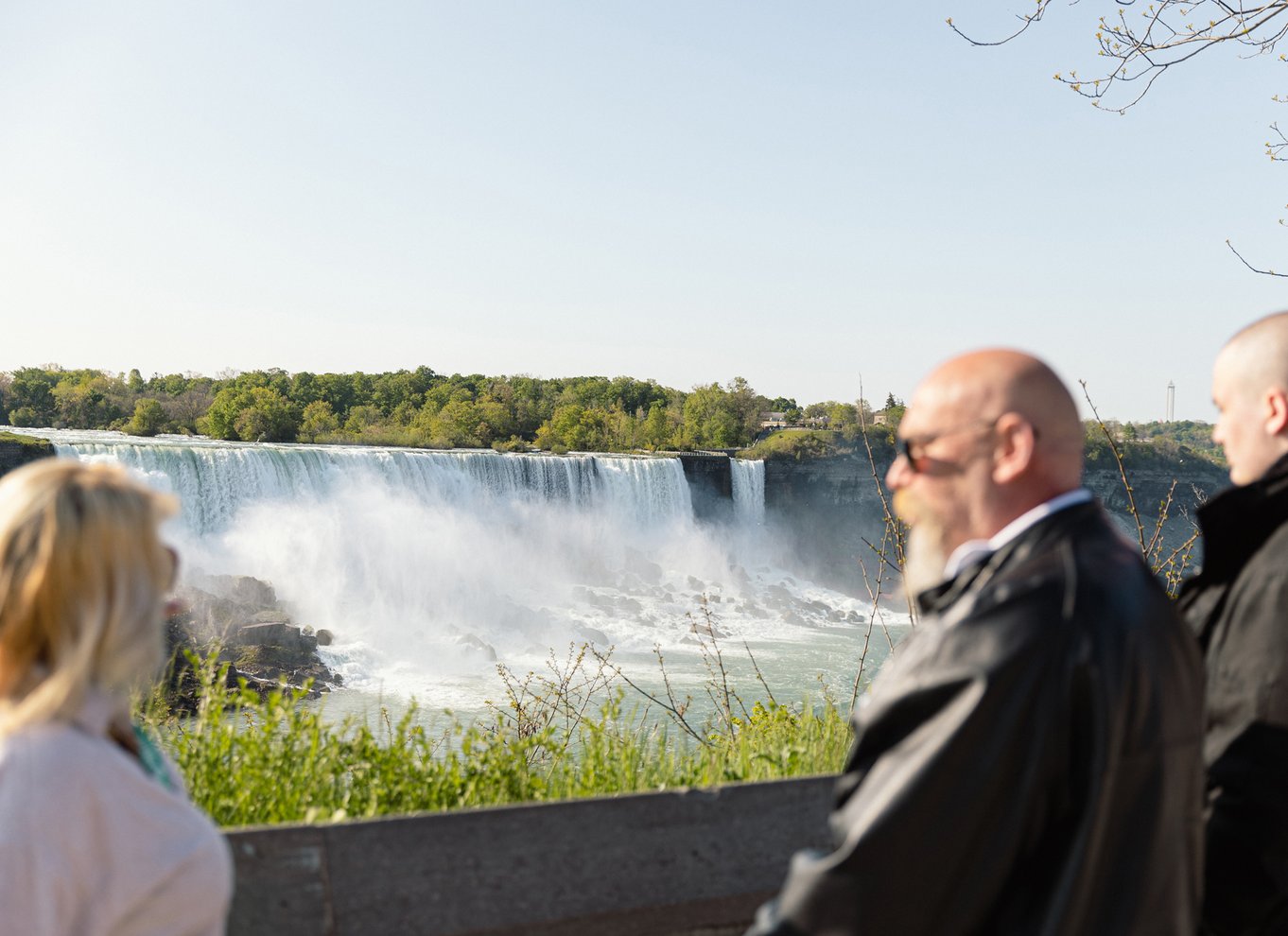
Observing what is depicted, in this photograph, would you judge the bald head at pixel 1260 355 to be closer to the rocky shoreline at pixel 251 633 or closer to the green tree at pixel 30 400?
the rocky shoreline at pixel 251 633

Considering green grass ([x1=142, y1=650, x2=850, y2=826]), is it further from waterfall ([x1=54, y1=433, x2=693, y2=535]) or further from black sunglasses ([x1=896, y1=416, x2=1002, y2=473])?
waterfall ([x1=54, y1=433, x2=693, y2=535])

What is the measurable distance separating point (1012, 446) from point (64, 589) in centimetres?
123

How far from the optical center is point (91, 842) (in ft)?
4.44

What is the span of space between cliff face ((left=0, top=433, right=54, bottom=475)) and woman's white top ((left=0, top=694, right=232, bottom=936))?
20.9m

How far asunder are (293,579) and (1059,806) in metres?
22.7

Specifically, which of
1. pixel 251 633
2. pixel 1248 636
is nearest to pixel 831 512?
pixel 251 633

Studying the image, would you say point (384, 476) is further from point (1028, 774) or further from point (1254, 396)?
point (1028, 774)

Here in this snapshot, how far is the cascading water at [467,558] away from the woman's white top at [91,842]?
50.1ft

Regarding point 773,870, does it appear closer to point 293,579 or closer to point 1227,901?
point 1227,901

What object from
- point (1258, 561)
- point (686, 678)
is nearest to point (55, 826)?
point (1258, 561)

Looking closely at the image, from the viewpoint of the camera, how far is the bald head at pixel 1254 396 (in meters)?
1.99

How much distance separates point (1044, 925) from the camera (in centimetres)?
122

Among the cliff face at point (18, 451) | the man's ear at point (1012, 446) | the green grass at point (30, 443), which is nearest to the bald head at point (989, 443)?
the man's ear at point (1012, 446)

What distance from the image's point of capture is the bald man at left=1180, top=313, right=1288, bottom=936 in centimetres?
171
